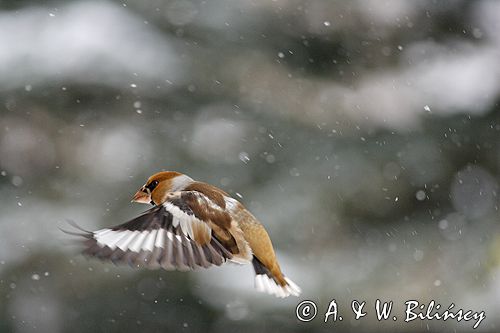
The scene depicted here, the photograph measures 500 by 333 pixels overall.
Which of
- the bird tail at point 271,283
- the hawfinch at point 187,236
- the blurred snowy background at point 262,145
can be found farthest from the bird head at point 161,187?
the blurred snowy background at point 262,145

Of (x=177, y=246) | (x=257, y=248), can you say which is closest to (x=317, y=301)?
(x=257, y=248)

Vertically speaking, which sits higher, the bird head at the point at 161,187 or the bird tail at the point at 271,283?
the bird tail at the point at 271,283

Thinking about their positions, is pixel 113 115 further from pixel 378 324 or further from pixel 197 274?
pixel 378 324

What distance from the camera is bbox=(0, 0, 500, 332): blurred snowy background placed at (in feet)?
10.9

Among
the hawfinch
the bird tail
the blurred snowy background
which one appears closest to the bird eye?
the hawfinch

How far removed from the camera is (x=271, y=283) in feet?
4.94

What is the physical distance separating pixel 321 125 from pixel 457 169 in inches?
25.8

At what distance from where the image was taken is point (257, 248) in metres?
1.52

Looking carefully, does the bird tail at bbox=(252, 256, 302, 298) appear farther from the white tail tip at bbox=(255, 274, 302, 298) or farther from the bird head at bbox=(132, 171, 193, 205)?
the bird head at bbox=(132, 171, 193, 205)

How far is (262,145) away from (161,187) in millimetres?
2129

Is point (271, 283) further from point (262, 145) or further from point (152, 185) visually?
point (262, 145)

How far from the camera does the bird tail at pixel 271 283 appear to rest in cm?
146

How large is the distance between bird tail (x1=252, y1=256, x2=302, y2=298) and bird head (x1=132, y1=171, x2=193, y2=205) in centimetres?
21

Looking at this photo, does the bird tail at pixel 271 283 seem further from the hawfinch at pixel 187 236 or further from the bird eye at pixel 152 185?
the bird eye at pixel 152 185
